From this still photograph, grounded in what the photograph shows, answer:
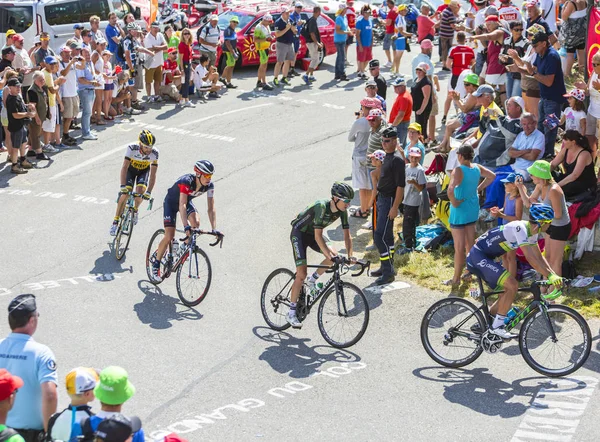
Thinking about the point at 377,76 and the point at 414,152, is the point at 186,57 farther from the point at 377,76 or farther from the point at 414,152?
the point at 414,152

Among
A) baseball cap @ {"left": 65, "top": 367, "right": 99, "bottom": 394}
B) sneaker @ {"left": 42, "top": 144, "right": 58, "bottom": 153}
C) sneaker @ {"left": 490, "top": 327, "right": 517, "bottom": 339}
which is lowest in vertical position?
sneaker @ {"left": 42, "top": 144, "right": 58, "bottom": 153}

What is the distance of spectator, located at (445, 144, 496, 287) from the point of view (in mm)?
11523

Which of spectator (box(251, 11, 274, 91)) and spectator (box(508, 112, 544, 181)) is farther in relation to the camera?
spectator (box(251, 11, 274, 91))

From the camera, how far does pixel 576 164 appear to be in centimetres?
1188

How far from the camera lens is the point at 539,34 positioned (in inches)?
554

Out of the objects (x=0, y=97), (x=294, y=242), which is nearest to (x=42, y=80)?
(x=0, y=97)

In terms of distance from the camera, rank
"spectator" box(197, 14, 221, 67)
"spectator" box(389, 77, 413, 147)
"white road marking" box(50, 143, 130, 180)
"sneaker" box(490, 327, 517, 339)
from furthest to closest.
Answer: "spectator" box(197, 14, 221, 67), "white road marking" box(50, 143, 130, 180), "spectator" box(389, 77, 413, 147), "sneaker" box(490, 327, 517, 339)

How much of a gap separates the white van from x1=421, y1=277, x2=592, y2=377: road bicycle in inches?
601

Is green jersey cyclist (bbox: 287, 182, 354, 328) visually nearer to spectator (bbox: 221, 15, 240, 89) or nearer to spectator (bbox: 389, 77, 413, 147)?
spectator (bbox: 389, 77, 413, 147)

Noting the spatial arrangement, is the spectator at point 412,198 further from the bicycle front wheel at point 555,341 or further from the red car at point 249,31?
the red car at point 249,31

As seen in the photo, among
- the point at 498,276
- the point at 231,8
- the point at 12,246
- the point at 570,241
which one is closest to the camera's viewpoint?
the point at 498,276

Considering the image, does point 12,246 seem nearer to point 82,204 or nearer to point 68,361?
point 82,204

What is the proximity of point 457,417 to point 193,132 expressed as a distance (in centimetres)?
1199

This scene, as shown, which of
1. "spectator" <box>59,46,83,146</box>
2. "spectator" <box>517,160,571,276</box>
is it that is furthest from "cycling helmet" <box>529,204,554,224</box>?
"spectator" <box>59,46,83,146</box>
